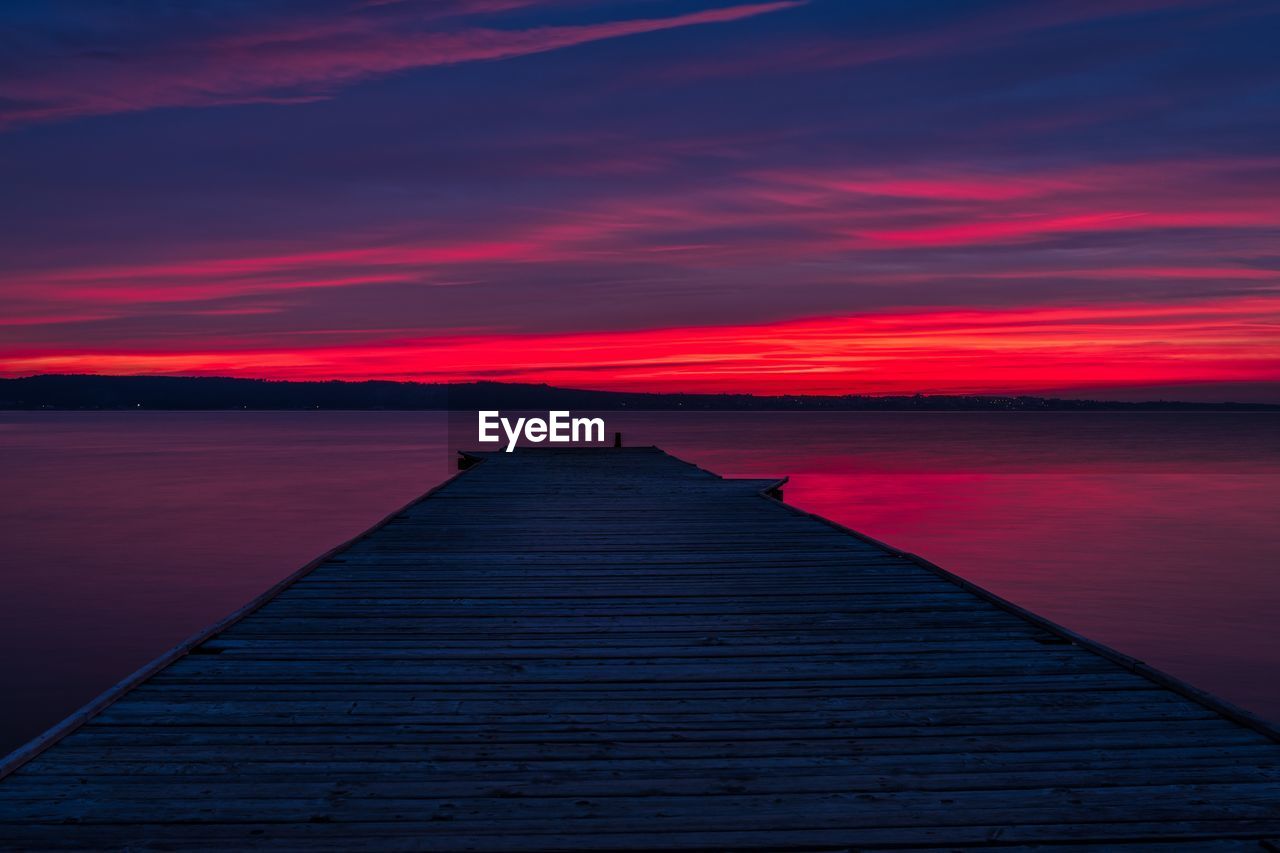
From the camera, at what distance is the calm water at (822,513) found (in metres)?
11.7

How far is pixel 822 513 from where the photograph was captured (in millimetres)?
24000

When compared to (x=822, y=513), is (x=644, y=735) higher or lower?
higher

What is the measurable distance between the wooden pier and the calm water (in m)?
5.48

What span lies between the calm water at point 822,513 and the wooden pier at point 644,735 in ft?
18.0

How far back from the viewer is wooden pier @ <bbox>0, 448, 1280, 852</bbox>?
312 cm

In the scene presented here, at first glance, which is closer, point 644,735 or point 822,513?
point 644,735

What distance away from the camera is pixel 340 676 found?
4.66 meters

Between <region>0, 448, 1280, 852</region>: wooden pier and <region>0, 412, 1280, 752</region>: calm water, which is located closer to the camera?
<region>0, 448, 1280, 852</region>: wooden pier

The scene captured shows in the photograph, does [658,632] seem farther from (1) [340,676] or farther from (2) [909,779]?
(2) [909,779]

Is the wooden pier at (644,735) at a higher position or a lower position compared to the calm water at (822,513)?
higher

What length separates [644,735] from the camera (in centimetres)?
392

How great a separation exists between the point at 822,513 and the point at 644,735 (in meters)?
20.7

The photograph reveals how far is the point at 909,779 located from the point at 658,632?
7.56ft

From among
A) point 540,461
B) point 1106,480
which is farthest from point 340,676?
point 1106,480
